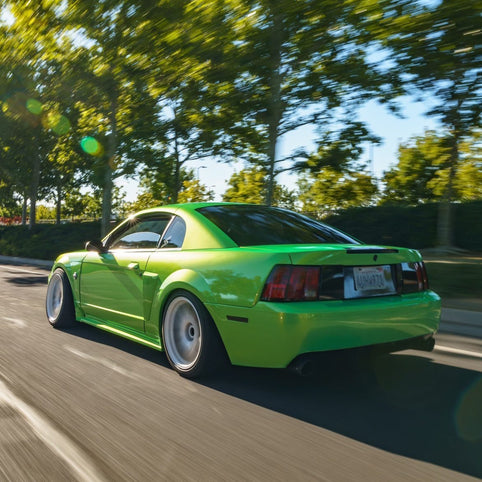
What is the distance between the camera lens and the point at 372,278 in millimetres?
3885

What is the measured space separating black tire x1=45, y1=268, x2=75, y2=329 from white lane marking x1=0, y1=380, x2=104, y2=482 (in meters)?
2.37

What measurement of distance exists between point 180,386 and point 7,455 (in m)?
1.43

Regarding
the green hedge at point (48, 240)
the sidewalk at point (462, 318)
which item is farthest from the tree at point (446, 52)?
the green hedge at point (48, 240)

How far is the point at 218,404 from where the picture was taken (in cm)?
364

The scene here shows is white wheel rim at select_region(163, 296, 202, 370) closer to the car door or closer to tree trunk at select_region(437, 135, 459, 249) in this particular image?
the car door

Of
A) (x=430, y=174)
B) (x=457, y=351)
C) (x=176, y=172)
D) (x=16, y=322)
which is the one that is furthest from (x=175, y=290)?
(x=430, y=174)

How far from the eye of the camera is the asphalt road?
265cm

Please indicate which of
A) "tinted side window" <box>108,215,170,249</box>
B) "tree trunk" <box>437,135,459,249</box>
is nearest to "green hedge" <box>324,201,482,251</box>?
"tree trunk" <box>437,135,459,249</box>

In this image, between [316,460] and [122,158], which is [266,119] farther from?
[316,460]

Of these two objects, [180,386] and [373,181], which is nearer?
[180,386]

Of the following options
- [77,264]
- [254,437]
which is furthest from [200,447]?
[77,264]

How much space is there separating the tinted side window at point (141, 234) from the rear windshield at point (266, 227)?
20.9 inches

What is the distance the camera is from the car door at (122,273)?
15.9ft

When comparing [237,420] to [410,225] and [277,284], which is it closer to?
[277,284]
